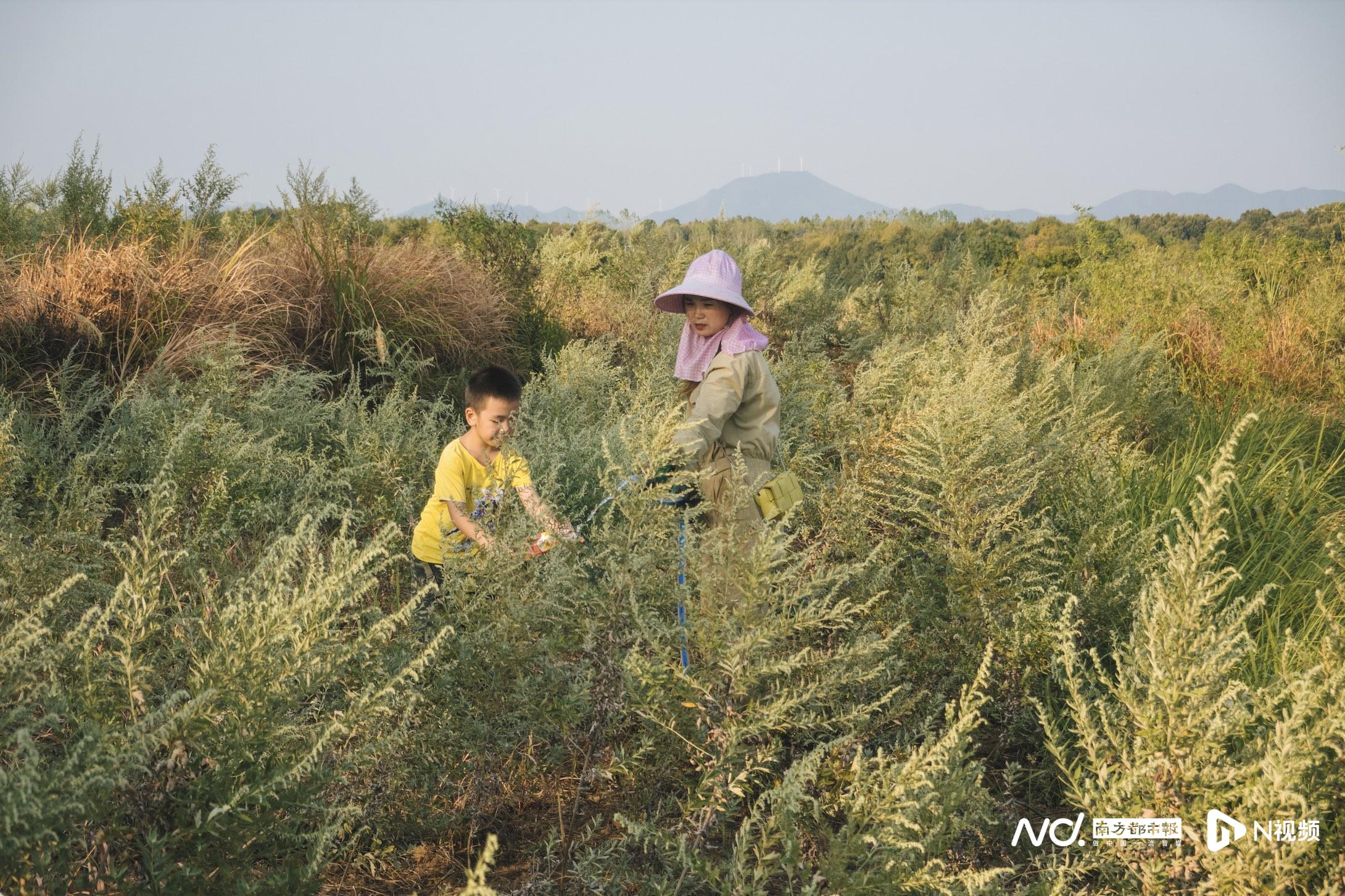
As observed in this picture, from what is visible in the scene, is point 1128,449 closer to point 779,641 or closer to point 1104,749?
point 1104,749

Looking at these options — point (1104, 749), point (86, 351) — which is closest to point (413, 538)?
point (1104, 749)

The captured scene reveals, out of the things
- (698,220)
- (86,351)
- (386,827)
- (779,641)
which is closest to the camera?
(386,827)

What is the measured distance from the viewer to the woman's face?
13.3 feet

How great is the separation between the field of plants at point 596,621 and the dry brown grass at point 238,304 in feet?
0.11

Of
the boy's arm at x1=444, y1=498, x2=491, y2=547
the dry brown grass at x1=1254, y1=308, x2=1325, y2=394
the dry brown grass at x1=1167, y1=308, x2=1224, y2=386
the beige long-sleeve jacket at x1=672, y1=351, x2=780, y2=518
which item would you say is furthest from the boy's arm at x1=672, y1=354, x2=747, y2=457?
the dry brown grass at x1=1254, y1=308, x2=1325, y2=394

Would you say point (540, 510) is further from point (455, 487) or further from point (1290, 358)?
point (1290, 358)

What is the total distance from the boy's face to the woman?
0.72 meters

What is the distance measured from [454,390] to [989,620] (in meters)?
4.68

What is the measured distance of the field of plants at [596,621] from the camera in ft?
6.89

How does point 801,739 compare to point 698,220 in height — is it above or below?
below

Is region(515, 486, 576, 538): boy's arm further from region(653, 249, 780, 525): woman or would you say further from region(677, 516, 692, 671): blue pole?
region(653, 249, 780, 525): woman

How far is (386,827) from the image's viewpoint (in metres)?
2.50

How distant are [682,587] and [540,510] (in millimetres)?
562

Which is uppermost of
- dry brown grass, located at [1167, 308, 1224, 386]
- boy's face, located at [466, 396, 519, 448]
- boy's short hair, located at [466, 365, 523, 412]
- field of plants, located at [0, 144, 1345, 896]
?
dry brown grass, located at [1167, 308, 1224, 386]
